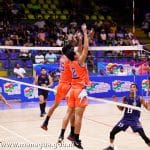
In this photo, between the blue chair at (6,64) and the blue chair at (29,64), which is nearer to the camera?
the blue chair at (6,64)

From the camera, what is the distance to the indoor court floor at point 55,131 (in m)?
10.1

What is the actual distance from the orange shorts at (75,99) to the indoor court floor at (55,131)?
4.86ft

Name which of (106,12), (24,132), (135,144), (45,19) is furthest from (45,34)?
(135,144)

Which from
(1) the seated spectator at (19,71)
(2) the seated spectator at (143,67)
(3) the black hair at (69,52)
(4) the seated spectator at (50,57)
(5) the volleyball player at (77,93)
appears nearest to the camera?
(3) the black hair at (69,52)

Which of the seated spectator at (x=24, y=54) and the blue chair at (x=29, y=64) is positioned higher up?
the seated spectator at (x=24, y=54)

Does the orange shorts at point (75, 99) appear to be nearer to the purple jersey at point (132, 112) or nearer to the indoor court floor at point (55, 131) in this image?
the purple jersey at point (132, 112)

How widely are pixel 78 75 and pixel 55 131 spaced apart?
155 inches

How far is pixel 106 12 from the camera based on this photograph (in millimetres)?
28703

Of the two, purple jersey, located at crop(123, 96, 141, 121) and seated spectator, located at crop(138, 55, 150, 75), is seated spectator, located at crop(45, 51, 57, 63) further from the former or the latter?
purple jersey, located at crop(123, 96, 141, 121)

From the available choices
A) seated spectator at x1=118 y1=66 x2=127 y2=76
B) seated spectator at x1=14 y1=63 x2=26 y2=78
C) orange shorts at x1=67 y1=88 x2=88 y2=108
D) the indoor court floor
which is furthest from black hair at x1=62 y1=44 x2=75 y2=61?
seated spectator at x1=118 y1=66 x2=127 y2=76

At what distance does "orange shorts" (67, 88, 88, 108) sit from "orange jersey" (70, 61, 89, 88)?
11cm

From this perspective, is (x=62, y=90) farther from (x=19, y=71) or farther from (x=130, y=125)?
(x=19, y=71)

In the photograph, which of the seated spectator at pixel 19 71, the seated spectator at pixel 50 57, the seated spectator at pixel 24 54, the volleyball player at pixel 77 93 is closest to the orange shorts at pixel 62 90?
the volleyball player at pixel 77 93

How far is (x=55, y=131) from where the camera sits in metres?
11.9
